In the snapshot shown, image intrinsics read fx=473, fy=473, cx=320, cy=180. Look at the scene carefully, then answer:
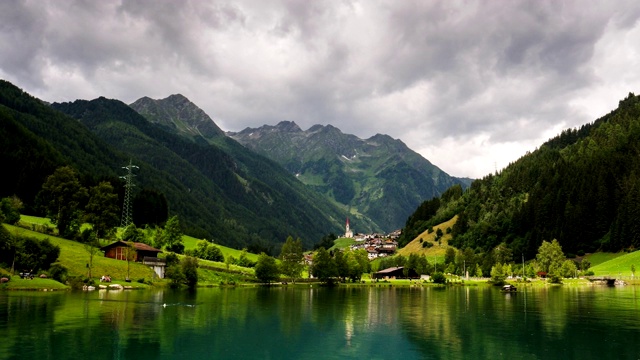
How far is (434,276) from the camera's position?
18638 cm

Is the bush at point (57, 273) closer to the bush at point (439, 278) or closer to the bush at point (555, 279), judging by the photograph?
the bush at point (439, 278)

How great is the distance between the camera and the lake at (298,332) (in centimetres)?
3950

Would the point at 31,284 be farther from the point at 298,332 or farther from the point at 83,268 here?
the point at 298,332

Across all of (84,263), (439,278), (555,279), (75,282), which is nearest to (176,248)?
(84,263)

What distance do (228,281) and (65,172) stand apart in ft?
187

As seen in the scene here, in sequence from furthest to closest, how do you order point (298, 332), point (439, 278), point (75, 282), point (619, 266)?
point (439, 278), point (619, 266), point (75, 282), point (298, 332)

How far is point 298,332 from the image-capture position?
52.0 meters

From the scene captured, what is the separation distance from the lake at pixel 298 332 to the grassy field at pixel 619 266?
109 meters

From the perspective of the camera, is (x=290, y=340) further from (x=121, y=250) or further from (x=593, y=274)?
(x=593, y=274)

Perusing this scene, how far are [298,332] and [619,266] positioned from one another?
167627 mm

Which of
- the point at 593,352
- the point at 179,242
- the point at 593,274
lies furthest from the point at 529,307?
the point at 179,242

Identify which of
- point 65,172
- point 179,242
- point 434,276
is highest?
point 65,172

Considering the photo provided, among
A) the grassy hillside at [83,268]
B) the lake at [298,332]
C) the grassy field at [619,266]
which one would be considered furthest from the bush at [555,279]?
the grassy hillside at [83,268]

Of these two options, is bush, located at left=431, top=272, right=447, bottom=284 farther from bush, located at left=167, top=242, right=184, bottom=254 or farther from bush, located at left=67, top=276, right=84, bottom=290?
bush, located at left=67, top=276, right=84, bottom=290
